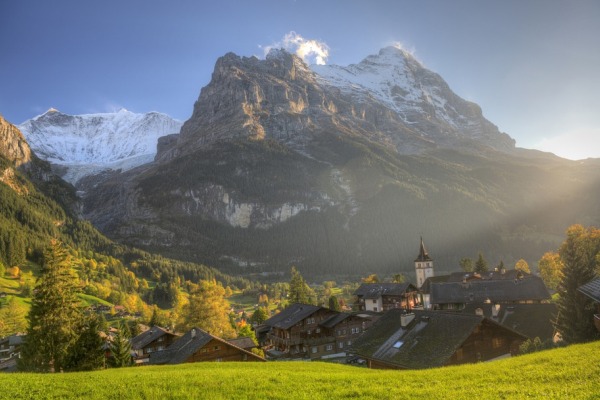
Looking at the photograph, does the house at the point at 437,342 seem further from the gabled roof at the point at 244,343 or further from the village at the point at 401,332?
the gabled roof at the point at 244,343

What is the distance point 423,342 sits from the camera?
3531 cm

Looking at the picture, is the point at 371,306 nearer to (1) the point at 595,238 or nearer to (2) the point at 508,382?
(1) the point at 595,238

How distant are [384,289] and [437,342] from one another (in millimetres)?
58452

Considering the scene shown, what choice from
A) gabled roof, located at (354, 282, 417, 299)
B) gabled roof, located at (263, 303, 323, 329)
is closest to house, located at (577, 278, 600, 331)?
gabled roof, located at (263, 303, 323, 329)

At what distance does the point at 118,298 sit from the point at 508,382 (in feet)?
464

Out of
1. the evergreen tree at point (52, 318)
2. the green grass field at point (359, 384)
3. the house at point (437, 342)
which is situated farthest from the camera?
the evergreen tree at point (52, 318)

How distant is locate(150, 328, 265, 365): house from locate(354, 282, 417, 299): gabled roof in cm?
4964

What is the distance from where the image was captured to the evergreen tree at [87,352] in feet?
116

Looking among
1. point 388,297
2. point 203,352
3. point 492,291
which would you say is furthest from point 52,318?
point 388,297

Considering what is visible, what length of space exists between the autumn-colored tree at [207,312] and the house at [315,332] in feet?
31.9

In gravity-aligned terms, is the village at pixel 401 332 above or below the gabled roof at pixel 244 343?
above

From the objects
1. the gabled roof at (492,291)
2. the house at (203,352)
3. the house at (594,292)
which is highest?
the house at (594,292)

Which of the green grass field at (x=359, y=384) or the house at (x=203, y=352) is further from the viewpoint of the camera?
the house at (x=203, y=352)

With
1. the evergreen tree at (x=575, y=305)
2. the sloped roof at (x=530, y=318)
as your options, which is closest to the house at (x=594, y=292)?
the evergreen tree at (x=575, y=305)
